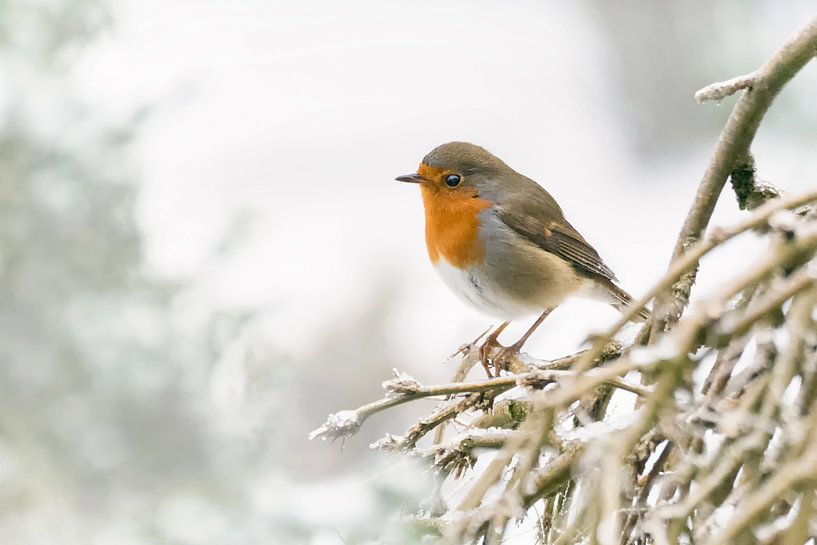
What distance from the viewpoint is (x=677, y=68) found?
6.02 meters

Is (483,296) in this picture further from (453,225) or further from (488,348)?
(488,348)

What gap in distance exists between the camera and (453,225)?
6.13 feet

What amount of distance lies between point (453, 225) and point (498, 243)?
9cm

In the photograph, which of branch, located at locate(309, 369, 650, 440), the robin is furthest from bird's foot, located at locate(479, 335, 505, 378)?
branch, located at locate(309, 369, 650, 440)

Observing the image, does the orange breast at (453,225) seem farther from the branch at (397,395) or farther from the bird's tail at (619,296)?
the branch at (397,395)

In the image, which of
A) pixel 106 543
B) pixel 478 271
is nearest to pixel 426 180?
pixel 478 271

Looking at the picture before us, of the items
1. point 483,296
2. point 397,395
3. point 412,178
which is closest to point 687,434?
point 397,395

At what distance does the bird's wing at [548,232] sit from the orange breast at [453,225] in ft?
0.21

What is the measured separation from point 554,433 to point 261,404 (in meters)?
1.90

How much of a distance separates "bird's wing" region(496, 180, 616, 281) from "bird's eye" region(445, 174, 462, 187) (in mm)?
91

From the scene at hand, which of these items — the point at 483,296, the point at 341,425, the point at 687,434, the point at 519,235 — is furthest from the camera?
the point at 519,235

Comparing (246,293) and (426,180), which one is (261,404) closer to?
(246,293)

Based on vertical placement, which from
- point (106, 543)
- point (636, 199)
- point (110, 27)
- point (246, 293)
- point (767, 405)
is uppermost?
point (636, 199)

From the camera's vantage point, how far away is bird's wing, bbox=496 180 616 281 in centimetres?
193
